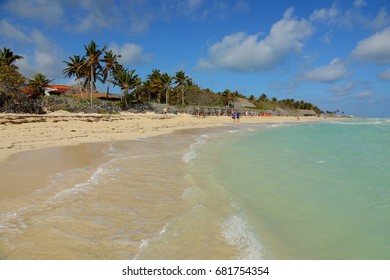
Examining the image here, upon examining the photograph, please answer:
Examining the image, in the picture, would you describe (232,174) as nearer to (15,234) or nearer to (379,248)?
(379,248)

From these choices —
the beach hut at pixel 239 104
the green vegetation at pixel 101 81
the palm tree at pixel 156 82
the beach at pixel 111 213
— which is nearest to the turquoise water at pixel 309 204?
the beach at pixel 111 213

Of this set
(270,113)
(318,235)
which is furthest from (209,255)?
(270,113)

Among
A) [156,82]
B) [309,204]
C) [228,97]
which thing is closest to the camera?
[309,204]

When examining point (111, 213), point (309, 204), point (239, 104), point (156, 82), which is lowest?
point (309, 204)

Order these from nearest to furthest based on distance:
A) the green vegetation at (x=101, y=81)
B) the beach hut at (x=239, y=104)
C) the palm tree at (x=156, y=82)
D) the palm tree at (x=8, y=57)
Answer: the green vegetation at (x=101, y=81), the palm tree at (x=8, y=57), the palm tree at (x=156, y=82), the beach hut at (x=239, y=104)

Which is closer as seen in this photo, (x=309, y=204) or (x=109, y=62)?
(x=309, y=204)

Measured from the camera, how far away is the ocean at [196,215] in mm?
3836

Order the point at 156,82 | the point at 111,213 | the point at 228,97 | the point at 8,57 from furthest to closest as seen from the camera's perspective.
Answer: the point at 228,97 < the point at 156,82 < the point at 8,57 < the point at 111,213

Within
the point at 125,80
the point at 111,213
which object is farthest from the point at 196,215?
the point at 125,80

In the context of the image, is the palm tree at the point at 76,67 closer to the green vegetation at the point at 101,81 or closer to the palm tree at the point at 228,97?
the green vegetation at the point at 101,81

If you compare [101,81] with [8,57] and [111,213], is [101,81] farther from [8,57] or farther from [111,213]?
[111,213]

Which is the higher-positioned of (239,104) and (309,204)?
(239,104)

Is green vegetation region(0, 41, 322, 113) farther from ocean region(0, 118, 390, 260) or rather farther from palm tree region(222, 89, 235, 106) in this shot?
ocean region(0, 118, 390, 260)

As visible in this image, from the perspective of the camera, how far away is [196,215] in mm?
5070
